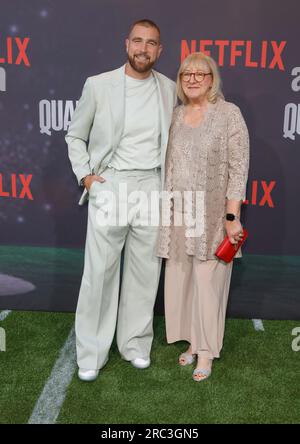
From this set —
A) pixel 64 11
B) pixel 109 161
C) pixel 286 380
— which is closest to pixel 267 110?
pixel 109 161

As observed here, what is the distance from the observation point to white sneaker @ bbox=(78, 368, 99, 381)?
9.91 ft

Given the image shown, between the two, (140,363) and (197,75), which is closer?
(197,75)

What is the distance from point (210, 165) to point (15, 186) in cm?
154

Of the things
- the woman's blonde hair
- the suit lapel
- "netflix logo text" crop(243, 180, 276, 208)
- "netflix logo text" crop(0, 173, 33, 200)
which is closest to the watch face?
the woman's blonde hair

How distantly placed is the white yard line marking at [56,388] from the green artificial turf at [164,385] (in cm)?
3

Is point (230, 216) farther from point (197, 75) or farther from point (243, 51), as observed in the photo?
point (243, 51)

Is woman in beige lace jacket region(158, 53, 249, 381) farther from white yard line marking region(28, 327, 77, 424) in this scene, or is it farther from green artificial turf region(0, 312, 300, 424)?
white yard line marking region(28, 327, 77, 424)

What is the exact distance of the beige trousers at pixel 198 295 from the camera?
3.05 metres

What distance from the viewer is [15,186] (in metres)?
3.76

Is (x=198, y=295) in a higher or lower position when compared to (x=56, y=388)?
higher

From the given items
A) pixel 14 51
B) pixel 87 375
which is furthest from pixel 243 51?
pixel 87 375

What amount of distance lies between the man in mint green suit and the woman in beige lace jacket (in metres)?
0.09

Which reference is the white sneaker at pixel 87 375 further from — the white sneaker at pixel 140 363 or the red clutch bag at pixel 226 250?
the red clutch bag at pixel 226 250
